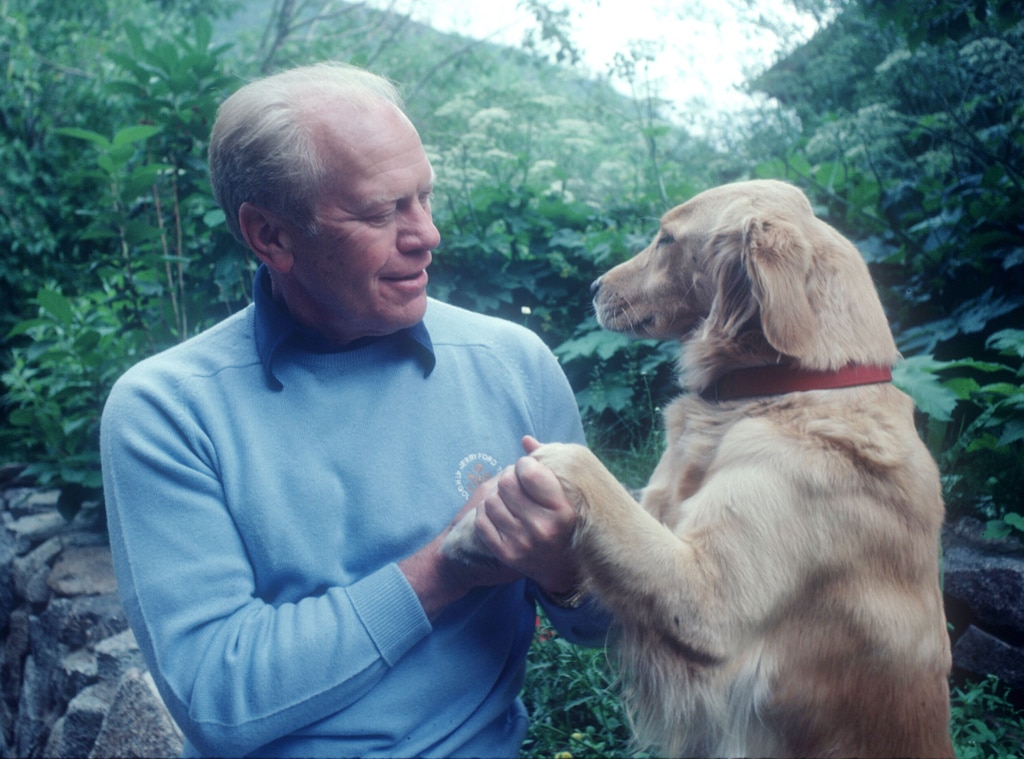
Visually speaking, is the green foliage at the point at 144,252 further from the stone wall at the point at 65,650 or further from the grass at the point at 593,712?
the grass at the point at 593,712

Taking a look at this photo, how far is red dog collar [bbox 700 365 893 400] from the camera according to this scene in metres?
1.72

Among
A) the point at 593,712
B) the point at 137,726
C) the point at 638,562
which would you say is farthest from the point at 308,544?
the point at 137,726

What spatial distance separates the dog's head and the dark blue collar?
0.53m

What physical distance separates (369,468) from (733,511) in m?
0.77

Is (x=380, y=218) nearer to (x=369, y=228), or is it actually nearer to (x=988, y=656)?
(x=369, y=228)

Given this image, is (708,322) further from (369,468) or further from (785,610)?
(369,468)

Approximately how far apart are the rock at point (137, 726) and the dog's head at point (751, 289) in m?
2.30

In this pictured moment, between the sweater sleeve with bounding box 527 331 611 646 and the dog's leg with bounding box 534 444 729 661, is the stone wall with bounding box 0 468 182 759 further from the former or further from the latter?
the dog's leg with bounding box 534 444 729 661

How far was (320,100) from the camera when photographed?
1878 mm

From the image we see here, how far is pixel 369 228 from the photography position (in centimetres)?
185

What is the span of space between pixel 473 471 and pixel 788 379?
0.73m

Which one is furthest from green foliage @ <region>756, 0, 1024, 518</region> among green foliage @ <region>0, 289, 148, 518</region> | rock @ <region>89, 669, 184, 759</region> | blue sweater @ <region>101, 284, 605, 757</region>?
green foliage @ <region>0, 289, 148, 518</region>

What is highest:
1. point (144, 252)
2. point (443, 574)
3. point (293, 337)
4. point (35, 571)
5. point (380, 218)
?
point (380, 218)

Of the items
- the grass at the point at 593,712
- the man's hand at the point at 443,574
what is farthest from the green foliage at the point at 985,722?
the man's hand at the point at 443,574
